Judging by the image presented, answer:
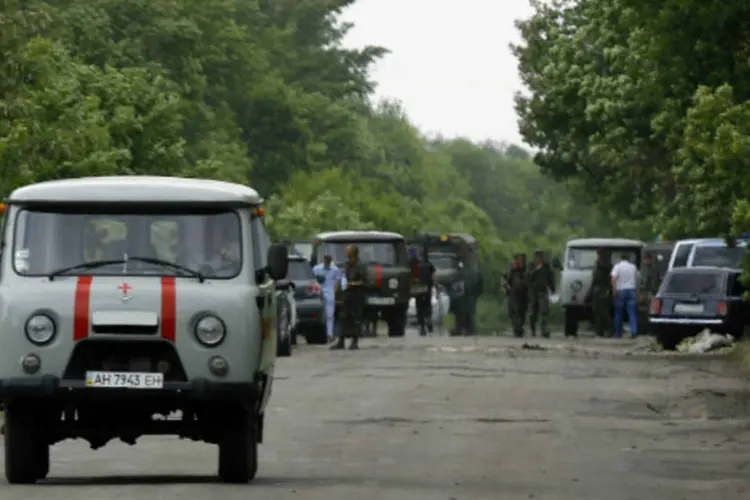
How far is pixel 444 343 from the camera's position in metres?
44.6

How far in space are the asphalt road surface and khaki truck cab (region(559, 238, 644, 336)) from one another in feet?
72.5

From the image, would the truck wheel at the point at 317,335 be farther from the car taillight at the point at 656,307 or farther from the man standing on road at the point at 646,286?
the man standing on road at the point at 646,286

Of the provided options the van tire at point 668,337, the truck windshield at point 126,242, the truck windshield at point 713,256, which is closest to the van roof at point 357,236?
the truck windshield at point 713,256

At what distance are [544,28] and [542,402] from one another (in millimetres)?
39978

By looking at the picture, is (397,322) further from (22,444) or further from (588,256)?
(22,444)

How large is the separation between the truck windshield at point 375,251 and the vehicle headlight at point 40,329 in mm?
36151

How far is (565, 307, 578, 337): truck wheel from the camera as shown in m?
57.6

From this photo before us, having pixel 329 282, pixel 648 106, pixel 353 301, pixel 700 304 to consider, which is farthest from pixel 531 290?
pixel 353 301

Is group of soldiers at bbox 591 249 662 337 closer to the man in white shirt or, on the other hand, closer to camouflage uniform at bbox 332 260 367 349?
the man in white shirt

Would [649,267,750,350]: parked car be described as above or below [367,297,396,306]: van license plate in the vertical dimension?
above

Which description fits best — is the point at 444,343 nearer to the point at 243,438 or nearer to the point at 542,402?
the point at 542,402

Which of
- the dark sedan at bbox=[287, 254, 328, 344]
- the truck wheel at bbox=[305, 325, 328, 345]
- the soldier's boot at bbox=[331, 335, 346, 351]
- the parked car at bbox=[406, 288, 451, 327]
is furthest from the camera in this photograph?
the parked car at bbox=[406, 288, 451, 327]

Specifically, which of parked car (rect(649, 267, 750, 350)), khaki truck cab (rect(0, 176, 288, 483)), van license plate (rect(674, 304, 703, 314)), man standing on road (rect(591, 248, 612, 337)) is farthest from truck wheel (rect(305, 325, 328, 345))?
khaki truck cab (rect(0, 176, 288, 483))

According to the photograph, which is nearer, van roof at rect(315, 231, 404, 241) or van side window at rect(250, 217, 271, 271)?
van side window at rect(250, 217, 271, 271)
